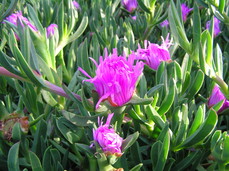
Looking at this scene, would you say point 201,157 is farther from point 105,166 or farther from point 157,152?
point 105,166

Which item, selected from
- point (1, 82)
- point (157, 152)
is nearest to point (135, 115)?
point (157, 152)

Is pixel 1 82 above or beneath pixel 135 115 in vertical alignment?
above

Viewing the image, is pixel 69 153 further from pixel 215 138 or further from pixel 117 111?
pixel 215 138

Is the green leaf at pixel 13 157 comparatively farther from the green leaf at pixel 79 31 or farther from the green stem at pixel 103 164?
the green leaf at pixel 79 31

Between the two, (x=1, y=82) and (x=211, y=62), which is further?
(x=1, y=82)

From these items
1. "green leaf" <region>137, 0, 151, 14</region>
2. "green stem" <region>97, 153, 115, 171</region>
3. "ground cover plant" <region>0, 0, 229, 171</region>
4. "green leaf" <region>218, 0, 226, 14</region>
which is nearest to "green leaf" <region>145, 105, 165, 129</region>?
"ground cover plant" <region>0, 0, 229, 171</region>
